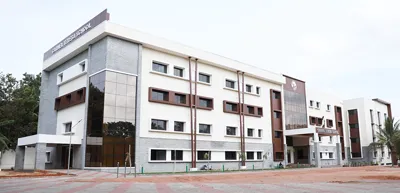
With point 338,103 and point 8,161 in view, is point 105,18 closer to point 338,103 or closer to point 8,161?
point 8,161

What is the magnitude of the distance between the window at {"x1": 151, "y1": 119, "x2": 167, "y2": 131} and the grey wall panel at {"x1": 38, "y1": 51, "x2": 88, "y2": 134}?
1003 cm

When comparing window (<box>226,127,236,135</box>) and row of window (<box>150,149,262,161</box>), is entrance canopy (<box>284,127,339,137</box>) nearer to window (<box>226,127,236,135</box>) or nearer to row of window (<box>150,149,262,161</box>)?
row of window (<box>150,149,262,161</box>)

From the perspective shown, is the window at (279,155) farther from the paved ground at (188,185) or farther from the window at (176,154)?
the paved ground at (188,185)

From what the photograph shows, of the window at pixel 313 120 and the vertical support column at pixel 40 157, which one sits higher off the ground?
the window at pixel 313 120

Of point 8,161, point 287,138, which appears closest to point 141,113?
point 8,161

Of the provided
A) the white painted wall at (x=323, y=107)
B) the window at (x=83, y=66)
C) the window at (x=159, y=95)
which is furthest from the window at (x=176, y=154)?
the white painted wall at (x=323, y=107)

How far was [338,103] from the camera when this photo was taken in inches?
2404

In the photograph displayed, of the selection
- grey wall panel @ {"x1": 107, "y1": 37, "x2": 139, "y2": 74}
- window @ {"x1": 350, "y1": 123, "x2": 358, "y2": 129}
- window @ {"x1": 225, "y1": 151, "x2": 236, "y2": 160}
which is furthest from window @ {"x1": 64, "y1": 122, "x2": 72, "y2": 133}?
window @ {"x1": 350, "y1": 123, "x2": 358, "y2": 129}

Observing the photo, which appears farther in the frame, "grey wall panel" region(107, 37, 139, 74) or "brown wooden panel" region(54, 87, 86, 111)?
"brown wooden panel" region(54, 87, 86, 111)

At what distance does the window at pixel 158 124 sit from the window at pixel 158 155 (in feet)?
7.07

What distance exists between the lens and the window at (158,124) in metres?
32.2

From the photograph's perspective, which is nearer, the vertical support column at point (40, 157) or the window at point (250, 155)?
the vertical support column at point (40, 157)

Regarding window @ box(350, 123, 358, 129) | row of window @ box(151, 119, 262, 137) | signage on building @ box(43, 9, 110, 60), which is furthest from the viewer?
window @ box(350, 123, 358, 129)

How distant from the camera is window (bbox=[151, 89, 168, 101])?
108 feet
